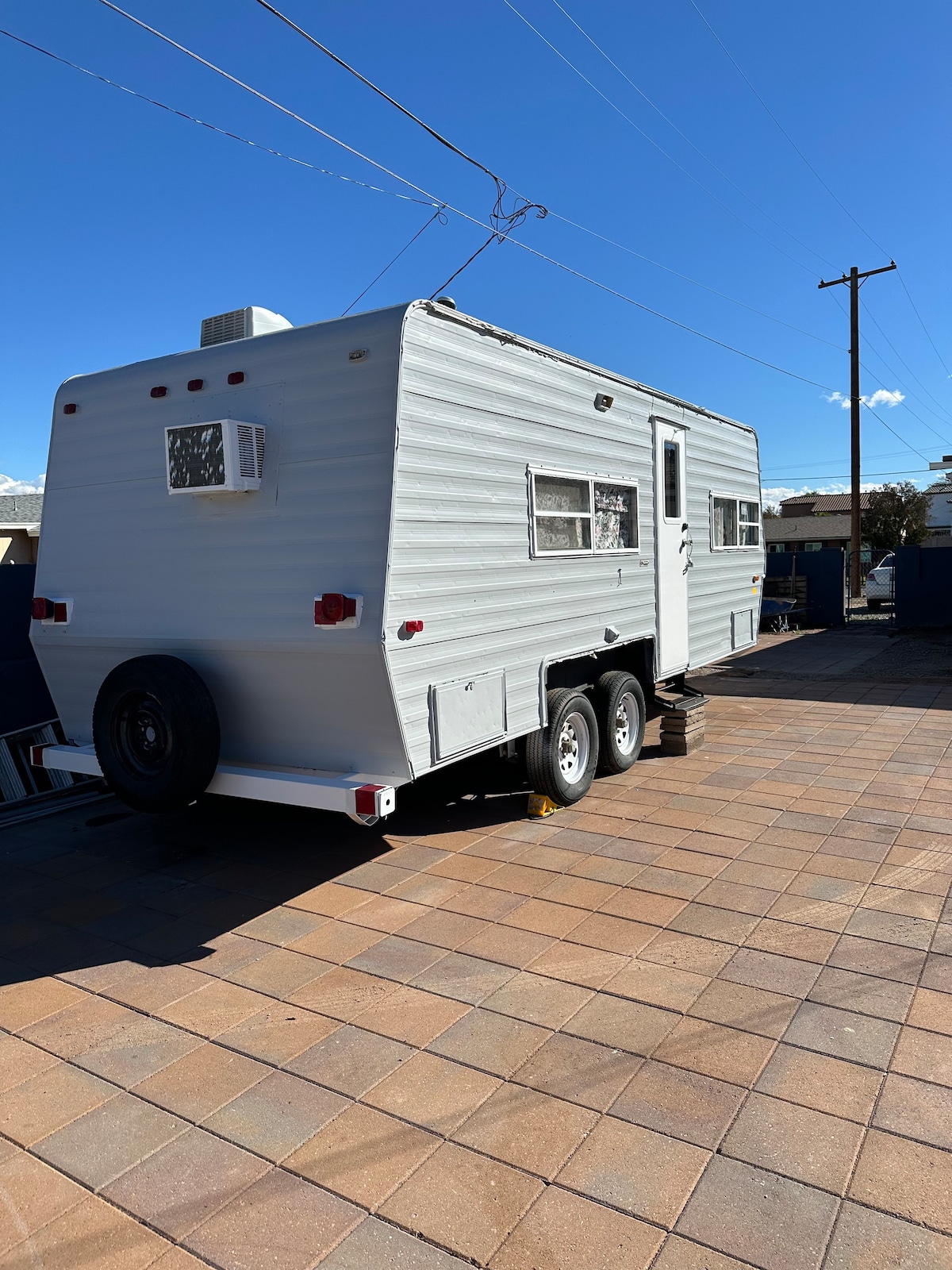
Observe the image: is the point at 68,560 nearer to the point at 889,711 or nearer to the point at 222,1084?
the point at 222,1084

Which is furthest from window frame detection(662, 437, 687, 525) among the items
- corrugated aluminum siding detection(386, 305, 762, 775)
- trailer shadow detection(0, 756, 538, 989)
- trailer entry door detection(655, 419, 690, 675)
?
trailer shadow detection(0, 756, 538, 989)

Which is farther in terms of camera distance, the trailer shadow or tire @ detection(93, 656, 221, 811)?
tire @ detection(93, 656, 221, 811)

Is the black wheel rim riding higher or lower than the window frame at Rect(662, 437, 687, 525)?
lower

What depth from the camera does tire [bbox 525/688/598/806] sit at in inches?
242

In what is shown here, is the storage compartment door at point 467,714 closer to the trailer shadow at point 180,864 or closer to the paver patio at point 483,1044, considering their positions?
the paver patio at point 483,1044

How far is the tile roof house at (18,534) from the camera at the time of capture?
60.1 ft

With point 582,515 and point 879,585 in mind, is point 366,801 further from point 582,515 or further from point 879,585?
point 879,585

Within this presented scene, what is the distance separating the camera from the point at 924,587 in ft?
63.1

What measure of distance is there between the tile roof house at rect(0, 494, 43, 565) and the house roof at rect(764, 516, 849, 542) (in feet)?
157

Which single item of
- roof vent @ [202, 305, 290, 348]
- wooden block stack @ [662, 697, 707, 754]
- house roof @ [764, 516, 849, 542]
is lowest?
wooden block stack @ [662, 697, 707, 754]

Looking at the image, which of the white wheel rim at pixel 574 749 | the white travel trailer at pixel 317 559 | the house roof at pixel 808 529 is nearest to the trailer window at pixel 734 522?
the white travel trailer at pixel 317 559

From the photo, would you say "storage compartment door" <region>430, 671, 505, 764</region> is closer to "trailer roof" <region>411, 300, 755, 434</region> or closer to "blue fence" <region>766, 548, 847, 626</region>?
"trailer roof" <region>411, 300, 755, 434</region>

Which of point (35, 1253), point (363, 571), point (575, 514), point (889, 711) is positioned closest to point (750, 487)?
point (889, 711)

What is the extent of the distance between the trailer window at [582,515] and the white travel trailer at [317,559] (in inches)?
1.3
